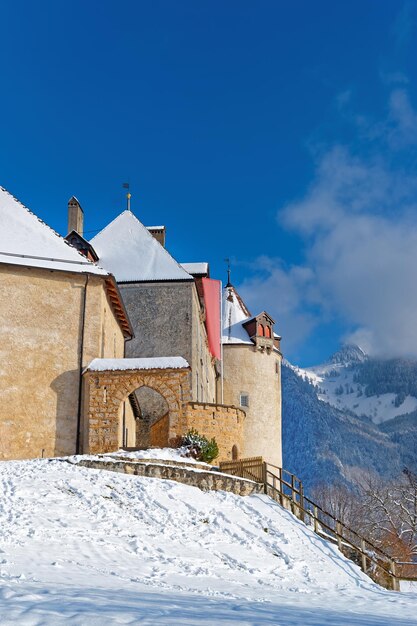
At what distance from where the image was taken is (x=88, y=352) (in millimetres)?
29953

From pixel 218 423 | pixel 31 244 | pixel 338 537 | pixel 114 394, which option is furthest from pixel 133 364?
pixel 338 537

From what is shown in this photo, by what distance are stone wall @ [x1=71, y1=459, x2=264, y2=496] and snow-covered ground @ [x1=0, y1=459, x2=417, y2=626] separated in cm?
56

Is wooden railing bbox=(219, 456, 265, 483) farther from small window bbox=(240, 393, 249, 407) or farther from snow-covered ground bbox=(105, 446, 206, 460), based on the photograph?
small window bbox=(240, 393, 249, 407)

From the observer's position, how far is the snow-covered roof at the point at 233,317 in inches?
2010

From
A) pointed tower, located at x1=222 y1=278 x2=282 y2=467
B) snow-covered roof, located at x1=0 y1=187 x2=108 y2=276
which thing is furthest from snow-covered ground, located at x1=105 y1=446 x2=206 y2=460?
pointed tower, located at x1=222 y1=278 x2=282 y2=467

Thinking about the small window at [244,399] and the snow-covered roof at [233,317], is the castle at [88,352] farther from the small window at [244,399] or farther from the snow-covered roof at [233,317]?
the snow-covered roof at [233,317]

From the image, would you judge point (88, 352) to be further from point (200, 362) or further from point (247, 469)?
point (200, 362)

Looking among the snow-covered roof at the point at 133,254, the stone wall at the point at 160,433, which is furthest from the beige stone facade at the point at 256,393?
the stone wall at the point at 160,433

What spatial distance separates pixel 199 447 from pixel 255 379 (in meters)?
21.9

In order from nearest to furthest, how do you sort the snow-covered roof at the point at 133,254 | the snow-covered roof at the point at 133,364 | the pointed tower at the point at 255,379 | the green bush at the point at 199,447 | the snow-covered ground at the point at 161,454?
the snow-covered ground at the point at 161,454, the green bush at the point at 199,447, the snow-covered roof at the point at 133,364, the snow-covered roof at the point at 133,254, the pointed tower at the point at 255,379

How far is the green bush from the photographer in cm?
2828

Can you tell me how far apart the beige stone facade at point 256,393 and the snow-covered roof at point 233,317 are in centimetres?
63

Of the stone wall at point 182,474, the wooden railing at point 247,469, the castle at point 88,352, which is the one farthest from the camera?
the castle at point 88,352

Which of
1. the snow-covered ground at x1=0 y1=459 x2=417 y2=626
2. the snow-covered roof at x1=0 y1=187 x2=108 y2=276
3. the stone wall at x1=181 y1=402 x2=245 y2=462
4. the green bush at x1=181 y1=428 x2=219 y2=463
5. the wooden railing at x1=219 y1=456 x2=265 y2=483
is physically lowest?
the snow-covered ground at x1=0 y1=459 x2=417 y2=626
